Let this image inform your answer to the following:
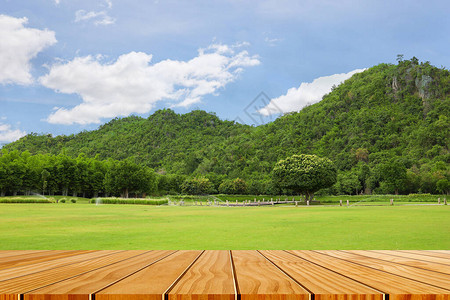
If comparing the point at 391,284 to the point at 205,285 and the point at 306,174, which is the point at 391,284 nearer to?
the point at 205,285

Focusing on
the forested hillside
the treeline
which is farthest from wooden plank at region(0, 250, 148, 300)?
the forested hillside

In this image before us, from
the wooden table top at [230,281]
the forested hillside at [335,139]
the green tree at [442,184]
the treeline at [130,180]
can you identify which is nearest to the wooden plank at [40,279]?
the wooden table top at [230,281]

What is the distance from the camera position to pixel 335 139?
81.2 m

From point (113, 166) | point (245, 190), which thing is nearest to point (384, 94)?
point (245, 190)

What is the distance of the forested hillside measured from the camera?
2447 inches

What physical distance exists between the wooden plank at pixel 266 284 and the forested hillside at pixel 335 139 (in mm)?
58760

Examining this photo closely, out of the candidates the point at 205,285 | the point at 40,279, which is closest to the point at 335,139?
the point at 205,285

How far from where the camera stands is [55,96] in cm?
16938

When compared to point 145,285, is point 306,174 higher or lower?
Answer: higher

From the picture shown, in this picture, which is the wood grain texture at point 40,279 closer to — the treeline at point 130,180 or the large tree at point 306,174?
the large tree at point 306,174

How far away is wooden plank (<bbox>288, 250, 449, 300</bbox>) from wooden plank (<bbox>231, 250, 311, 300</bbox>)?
298 mm

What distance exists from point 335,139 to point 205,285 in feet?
280

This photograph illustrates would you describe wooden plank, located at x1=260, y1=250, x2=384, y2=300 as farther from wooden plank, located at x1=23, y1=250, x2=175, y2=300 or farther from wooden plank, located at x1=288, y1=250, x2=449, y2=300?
wooden plank, located at x1=23, y1=250, x2=175, y2=300

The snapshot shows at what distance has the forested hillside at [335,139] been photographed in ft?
204
